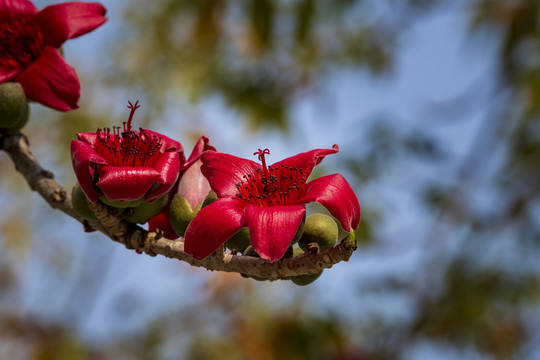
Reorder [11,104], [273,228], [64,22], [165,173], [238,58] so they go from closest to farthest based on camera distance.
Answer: [273,228]
[165,173]
[11,104]
[64,22]
[238,58]

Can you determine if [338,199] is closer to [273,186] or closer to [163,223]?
[273,186]

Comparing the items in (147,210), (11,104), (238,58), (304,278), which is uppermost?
(238,58)

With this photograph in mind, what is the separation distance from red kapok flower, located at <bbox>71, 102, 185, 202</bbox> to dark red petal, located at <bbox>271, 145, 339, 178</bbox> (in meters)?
0.16

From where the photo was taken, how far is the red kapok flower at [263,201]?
686 millimetres

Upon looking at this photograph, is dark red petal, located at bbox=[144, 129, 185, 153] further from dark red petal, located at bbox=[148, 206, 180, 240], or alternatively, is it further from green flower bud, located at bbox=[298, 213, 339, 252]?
green flower bud, located at bbox=[298, 213, 339, 252]

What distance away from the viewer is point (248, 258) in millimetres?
735

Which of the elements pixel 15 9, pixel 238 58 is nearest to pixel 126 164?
pixel 15 9

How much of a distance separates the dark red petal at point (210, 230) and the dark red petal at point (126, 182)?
9cm

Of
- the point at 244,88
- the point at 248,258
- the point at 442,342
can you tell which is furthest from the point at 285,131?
the point at 248,258

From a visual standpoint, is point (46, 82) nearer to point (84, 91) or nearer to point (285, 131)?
point (285, 131)

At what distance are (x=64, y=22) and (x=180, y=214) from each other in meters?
0.43

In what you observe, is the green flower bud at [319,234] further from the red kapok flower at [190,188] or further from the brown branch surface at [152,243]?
the red kapok flower at [190,188]

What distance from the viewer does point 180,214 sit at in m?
0.82

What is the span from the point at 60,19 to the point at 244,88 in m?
2.87
